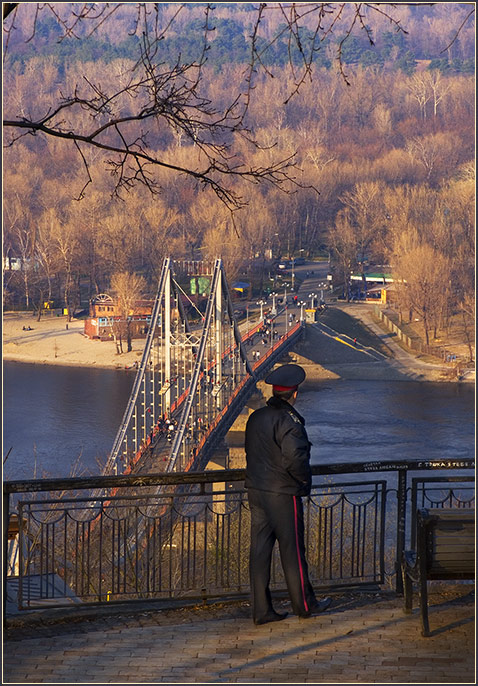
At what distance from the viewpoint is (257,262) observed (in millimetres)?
77188

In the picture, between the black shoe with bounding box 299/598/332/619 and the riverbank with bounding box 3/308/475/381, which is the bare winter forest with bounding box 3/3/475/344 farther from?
the black shoe with bounding box 299/598/332/619

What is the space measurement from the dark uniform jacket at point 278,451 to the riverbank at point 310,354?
5041cm

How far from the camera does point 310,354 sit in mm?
57938

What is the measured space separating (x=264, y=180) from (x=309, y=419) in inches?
1041

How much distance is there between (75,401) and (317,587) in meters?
41.2

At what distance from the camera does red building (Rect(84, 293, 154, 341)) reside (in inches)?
2425

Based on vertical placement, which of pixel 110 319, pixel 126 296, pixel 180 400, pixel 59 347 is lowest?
pixel 180 400

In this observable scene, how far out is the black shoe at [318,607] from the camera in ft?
14.9

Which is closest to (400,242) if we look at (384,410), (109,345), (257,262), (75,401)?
(257,262)

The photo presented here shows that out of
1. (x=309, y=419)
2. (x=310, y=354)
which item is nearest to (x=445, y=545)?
(x=309, y=419)

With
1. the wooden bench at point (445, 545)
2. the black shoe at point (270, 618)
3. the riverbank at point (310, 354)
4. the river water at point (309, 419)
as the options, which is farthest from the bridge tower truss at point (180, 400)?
the wooden bench at point (445, 545)

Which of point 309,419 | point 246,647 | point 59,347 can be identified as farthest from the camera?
point 59,347

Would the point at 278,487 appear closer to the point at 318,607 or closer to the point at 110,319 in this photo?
the point at 318,607

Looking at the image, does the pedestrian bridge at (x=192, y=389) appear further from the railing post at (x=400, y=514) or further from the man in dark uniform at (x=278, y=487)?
the man in dark uniform at (x=278, y=487)
